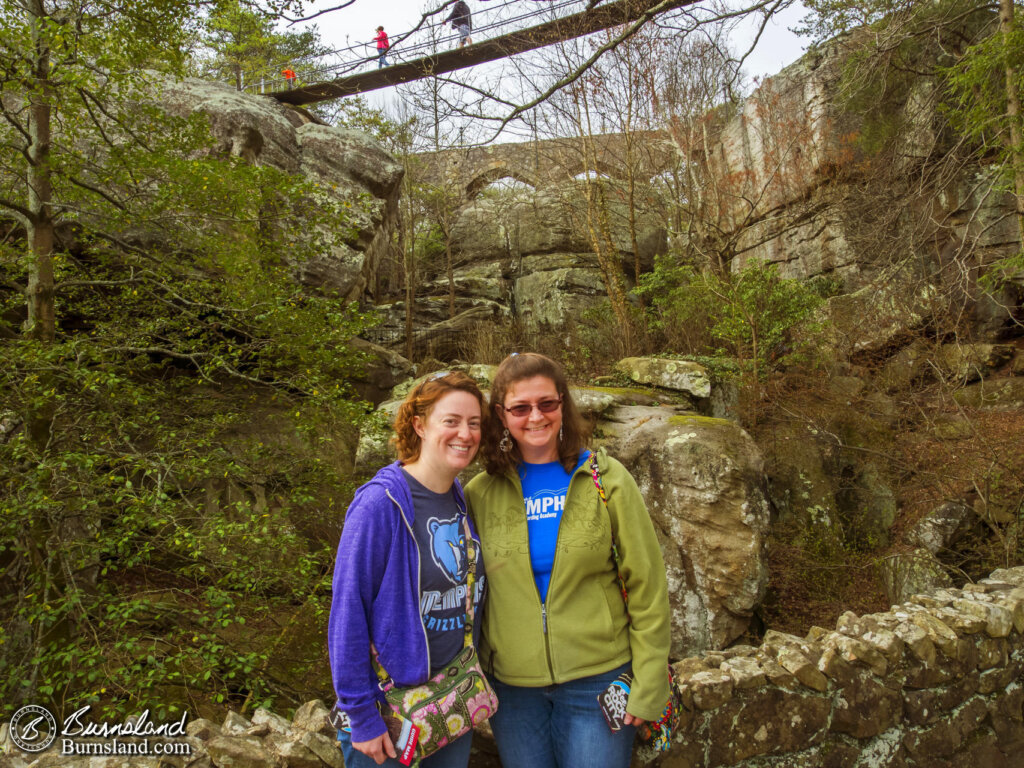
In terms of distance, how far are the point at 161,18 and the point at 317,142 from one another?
5633mm

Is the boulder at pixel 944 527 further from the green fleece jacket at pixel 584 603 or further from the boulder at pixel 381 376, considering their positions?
the boulder at pixel 381 376

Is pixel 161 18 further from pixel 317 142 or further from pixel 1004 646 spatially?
pixel 1004 646

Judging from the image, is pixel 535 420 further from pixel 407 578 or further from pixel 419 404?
pixel 407 578

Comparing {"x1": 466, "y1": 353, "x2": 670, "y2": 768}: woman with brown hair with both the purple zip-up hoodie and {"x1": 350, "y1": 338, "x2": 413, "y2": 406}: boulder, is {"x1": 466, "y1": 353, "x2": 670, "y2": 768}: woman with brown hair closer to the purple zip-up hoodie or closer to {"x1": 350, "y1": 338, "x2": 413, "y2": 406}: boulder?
the purple zip-up hoodie

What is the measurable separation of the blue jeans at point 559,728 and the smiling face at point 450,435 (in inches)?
26.0

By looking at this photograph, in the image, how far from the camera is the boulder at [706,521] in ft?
18.4

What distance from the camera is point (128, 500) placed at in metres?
3.31

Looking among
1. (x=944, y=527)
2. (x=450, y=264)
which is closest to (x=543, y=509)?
(x=944, y=527)

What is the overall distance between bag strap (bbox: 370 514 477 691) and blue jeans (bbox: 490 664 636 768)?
0.21 metres

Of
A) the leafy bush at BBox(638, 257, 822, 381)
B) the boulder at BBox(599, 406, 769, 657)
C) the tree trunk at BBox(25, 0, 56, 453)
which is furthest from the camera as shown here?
the leafy bush at BBox(638, 257, 822, 381)

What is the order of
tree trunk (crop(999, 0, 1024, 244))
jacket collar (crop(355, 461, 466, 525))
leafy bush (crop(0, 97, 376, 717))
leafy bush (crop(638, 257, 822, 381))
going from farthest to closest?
leafy bush (crop(638, 257, 822, 381))
tree trunk (crop(999, 0, 1024, 244))
leafy bush (crop(0, 97, 376, 717))
jacket collar (crop(355, 461, 466, 525))

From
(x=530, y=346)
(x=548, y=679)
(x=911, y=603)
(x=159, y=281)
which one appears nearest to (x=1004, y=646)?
(x=911, y=603)

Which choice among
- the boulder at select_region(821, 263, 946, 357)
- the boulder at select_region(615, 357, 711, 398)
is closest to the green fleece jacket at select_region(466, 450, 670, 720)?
the boulder at select_region(615, 357, 711, 398)

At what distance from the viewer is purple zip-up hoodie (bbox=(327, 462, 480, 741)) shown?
1.45 meters
